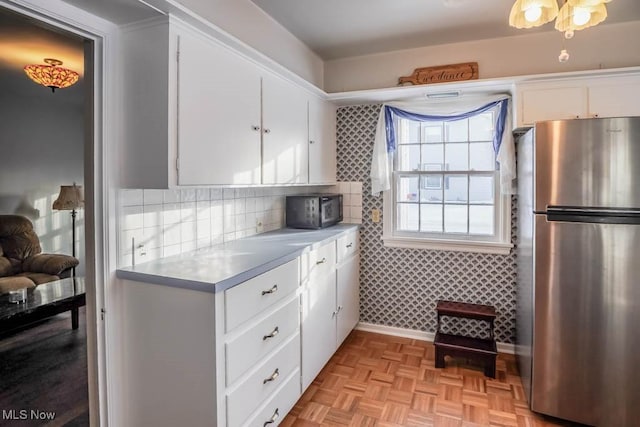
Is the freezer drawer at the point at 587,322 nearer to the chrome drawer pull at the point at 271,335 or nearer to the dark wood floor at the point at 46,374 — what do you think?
the chrome drawer pull at the point at 271,335

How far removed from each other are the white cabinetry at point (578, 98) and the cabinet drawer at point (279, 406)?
2.28 m

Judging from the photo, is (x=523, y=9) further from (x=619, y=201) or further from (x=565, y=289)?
(x=565, y=289)

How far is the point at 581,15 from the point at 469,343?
228 centimetres

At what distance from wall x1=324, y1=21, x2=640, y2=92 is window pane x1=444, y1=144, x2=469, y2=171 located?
584 millimetres

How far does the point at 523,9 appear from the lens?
144 cm

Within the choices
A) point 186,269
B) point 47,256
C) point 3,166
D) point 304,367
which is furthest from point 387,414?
point 3,166

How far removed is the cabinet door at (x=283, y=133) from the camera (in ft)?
7.59

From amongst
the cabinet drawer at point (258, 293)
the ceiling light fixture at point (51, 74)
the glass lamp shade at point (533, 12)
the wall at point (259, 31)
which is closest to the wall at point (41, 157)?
the ceiling light fixture at point (51, 74)

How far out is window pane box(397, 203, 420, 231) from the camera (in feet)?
11.1

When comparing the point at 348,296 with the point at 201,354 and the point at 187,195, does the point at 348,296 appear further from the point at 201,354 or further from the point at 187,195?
the point at 201,354

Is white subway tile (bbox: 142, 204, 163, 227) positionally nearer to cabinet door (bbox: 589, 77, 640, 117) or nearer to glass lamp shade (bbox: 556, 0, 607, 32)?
glass lamp shade (bbox: 556, 0, 607, 32)

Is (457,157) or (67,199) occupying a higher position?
(457,157)

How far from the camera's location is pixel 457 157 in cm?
320

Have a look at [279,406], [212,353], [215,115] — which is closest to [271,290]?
[212,353]
